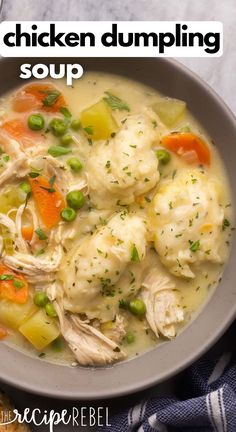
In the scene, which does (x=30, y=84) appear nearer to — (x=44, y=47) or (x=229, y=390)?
(x=44, y=47)

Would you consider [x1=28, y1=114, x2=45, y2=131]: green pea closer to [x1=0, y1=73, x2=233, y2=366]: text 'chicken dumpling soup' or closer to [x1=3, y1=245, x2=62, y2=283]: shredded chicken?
[x1=0, y1=73, x2=233, y2=366]: text 'chicken dumpling soup'

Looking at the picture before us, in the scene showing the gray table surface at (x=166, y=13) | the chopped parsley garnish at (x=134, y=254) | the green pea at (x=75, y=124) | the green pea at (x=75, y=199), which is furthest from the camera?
the gray table surface at (x=166, y=13)

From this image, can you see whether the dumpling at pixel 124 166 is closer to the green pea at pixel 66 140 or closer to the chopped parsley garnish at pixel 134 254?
the green pea at pixel 66 140

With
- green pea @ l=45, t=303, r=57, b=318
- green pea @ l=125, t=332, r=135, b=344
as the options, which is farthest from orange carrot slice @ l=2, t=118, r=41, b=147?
green pea @ l=125, t=332, r=135, b=344

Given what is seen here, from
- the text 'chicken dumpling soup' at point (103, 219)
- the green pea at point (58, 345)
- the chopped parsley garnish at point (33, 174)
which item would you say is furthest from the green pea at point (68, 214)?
the green pea at point (58, 345)

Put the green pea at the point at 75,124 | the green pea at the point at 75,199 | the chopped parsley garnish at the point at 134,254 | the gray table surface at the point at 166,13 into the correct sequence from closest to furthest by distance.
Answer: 1. the chopped parsley garnish at the point at 134,254
2. the green pea at the point at 75,199
3. the green pea at the point at 75,124
4. the gray table surface at the point at 166,13

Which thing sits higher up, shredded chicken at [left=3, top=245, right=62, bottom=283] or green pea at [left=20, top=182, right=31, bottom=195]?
green pea at [left=20, top=182, right=31, bottom=195]

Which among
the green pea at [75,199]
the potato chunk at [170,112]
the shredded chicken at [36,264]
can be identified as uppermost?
the potato chunk at [170,112]

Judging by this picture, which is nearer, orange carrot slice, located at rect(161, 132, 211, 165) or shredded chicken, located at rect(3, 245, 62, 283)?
shredded chicken, located at rect(3, 245, 62, 283)
